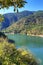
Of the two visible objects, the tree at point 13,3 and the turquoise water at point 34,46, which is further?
the turquoise water at point 34,46

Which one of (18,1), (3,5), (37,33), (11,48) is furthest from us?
(37,33)

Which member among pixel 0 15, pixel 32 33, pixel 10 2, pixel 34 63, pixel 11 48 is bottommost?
pixel 32 33

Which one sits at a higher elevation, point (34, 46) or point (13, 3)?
point (13, 3)

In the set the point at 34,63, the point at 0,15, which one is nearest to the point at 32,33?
the point at 34,63

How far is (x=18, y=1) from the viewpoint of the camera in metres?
5.28

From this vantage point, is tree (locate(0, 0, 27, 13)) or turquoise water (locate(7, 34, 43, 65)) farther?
turquoise water (locate(7, 34, 43, 65))

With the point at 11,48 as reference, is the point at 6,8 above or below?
above

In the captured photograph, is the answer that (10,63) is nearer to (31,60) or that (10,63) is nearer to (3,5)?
(3,5)

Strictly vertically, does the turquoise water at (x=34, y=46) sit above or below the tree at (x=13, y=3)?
below

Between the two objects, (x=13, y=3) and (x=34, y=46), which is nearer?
(x=13, y=3)

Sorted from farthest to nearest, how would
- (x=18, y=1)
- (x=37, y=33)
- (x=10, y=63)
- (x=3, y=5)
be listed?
(x=37, y=33) → (x=10, y=63) → (x=3, y=5) → (x=18, y=1)

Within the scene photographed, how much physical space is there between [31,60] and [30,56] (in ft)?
1.83

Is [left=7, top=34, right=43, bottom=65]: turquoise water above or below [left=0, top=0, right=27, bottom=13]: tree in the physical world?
below

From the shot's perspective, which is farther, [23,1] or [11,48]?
[11,48]
